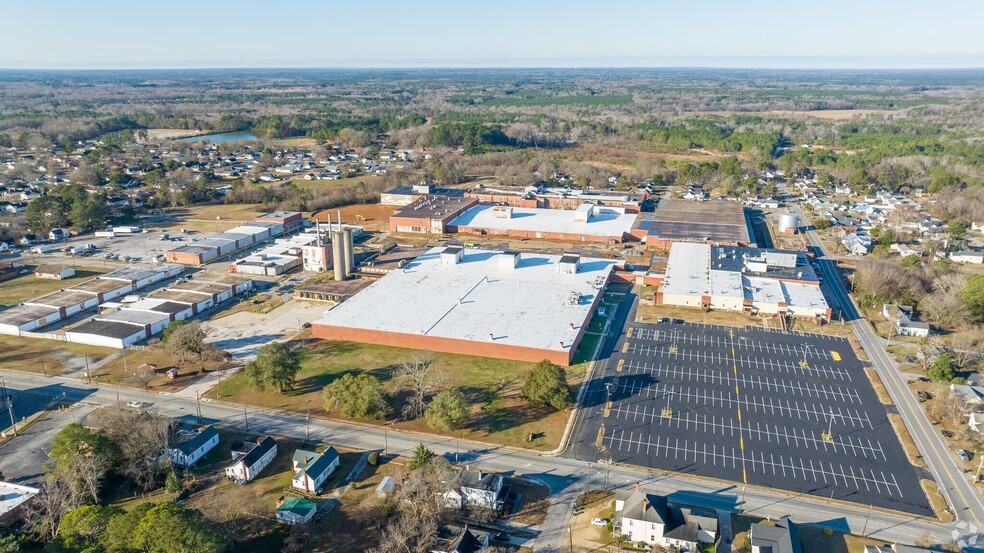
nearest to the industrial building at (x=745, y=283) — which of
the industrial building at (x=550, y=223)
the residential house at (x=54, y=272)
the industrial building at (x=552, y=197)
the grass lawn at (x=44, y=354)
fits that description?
the industrial building at (x=550, y=223)

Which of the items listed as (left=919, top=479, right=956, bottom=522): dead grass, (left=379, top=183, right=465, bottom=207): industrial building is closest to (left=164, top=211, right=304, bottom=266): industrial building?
(left=379, top=183, right=465, bottom=207): industrial building

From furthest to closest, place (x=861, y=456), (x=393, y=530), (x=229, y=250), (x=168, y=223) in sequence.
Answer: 1. (x=168, y=223)
2. (x=229, y=250)
3. (x=861, y=456)
4. (x=393, y=530)

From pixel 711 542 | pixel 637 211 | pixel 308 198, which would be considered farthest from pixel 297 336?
pixel 637 211

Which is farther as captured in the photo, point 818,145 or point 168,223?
point 818,145

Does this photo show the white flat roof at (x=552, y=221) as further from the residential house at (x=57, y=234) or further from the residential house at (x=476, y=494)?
the residential house at (x=476, y=494)

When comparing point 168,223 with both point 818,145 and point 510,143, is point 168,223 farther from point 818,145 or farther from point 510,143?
point 818,145
